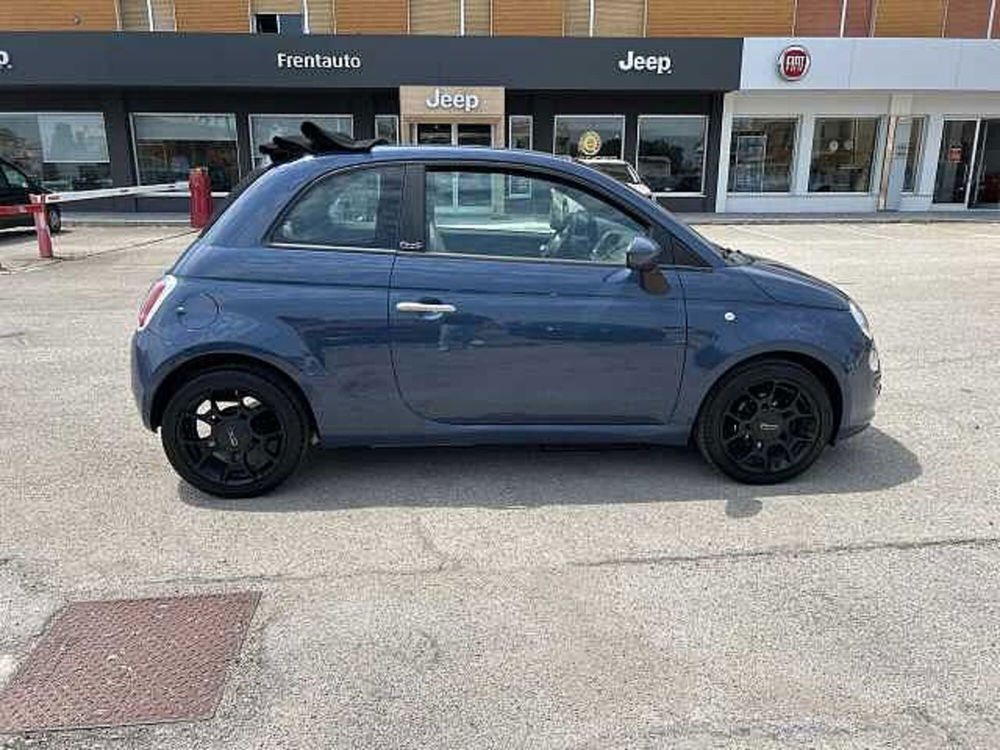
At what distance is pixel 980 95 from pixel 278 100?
754 inches

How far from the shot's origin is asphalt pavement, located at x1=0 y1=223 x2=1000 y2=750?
235 centimetres

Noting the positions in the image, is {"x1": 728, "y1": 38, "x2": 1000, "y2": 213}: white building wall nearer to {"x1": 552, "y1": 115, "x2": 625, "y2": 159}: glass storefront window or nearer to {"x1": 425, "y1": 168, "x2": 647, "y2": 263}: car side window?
{"x1": 552, "y1": 115, "x2": 625, "y2": 159}: glass storefront window

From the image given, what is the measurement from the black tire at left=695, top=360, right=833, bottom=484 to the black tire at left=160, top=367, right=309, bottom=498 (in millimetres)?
2188

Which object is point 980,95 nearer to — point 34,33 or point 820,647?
point 820,647

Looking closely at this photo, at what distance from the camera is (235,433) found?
3.77 m

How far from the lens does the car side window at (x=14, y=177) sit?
48.0 feet

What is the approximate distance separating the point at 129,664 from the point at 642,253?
2.75 m

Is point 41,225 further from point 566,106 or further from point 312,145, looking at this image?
point 566,106

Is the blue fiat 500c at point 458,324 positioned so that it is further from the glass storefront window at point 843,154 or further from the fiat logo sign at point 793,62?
the glass storefront window at point 843,154

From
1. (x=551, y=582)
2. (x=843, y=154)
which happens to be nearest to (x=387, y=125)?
(x=843, y=154)

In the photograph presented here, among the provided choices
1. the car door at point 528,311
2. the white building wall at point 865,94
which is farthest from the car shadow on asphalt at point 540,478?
the white building wall at point 865,94

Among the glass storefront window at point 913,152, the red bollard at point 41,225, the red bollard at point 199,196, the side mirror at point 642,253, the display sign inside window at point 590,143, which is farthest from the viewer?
the glass storefront window at point 913,152

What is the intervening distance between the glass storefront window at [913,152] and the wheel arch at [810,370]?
20.3 metres

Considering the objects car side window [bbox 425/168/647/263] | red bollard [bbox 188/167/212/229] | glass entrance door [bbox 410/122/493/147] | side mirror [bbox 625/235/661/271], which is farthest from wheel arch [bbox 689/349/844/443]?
glass entrance door [bbox 410/122/493/147]
